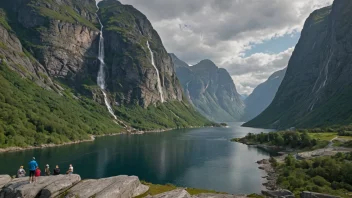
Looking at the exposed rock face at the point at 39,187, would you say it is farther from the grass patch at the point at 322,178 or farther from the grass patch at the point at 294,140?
the grass patch at the point at 294,140

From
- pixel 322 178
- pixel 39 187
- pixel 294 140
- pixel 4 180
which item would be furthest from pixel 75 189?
pixel 294 140

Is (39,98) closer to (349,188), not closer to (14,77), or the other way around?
(14,77)

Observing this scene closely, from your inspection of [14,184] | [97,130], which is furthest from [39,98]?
[14,184]

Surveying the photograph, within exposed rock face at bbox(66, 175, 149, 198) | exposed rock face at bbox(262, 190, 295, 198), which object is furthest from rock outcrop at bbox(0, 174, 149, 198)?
exposed rock face at bbox(262, 190, 295, 198)

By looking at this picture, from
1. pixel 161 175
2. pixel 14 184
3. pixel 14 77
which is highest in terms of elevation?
pixel 14 77

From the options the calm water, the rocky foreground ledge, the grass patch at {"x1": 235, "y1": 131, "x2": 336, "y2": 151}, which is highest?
the grass patch at {"x1": 235, "y1": 131, "x2": 336, "y2": 151}

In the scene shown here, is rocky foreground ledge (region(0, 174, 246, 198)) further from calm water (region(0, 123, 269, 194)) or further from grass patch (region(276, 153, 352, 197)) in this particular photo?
calm water (region(0, 123, 269, 194))

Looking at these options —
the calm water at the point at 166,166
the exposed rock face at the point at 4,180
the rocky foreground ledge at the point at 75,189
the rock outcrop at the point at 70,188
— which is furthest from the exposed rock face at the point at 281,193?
the exposed rock face at the point at 4,180

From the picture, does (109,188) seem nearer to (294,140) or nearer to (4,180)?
(4,180)
